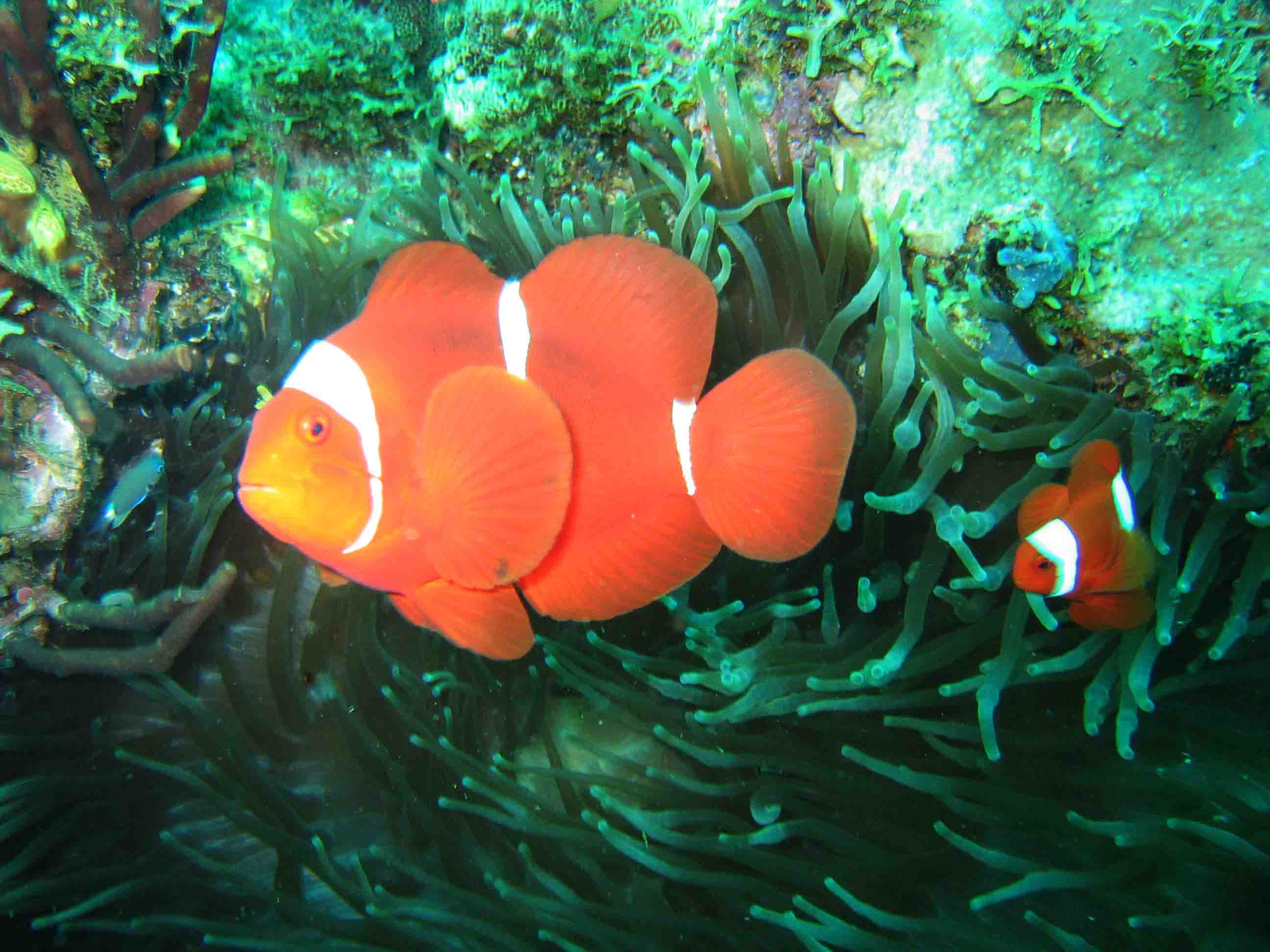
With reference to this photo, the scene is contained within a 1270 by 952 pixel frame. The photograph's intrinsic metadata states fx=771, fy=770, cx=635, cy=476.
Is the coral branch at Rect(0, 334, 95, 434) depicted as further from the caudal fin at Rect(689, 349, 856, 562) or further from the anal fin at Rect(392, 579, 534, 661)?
the caudal fin at Rect(689, 349, 856, 562)

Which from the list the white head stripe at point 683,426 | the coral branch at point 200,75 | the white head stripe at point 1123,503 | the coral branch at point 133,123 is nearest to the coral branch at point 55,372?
the coral branch at point 133,123

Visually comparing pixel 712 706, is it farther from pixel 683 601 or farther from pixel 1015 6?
pixel 1015 6

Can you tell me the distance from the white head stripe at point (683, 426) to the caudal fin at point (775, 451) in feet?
0.04

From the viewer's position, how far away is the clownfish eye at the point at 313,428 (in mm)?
1117

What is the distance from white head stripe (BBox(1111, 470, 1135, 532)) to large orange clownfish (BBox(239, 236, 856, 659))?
575 millimetres

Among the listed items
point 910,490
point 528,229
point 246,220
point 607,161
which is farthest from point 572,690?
point 246,220

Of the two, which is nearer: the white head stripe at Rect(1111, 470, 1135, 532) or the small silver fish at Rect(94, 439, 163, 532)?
the white head stripe at Rect(1111, 470, 1135, 532)

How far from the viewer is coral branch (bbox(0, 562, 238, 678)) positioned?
162cm

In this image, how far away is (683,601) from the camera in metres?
1.61

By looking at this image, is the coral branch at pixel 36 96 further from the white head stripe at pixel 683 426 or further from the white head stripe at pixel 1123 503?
the white head stripe at pixel 1123 503

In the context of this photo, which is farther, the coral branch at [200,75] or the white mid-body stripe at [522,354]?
the coral branch at [200,75]

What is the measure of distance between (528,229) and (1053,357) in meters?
1.28

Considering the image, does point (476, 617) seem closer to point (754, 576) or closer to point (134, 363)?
point (754, 576)

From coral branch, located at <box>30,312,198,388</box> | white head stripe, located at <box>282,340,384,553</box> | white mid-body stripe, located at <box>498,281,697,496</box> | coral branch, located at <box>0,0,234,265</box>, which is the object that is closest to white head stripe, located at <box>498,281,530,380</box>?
white mid-body stripe, located at <box>498,281,697,496</box>
